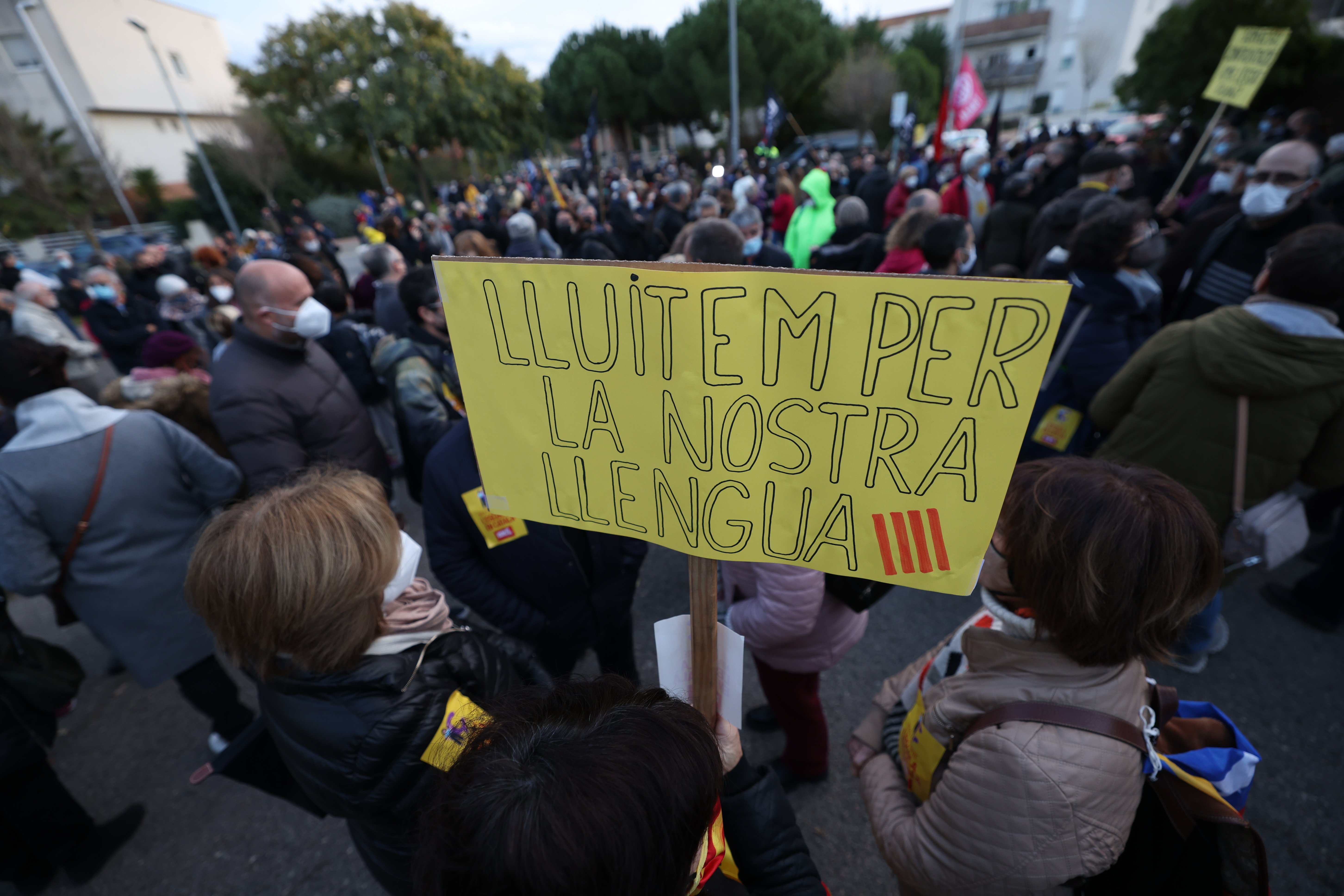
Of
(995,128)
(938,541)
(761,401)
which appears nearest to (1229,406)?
(938,541)

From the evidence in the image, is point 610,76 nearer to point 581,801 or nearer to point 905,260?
point 905,260

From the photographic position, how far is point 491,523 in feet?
6.04

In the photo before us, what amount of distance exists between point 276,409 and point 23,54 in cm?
4389

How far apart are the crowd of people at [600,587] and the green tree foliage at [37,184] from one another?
2637 cm

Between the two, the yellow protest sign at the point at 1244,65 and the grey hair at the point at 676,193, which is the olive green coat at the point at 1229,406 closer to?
the yellow protest sign at the point at 1244,65

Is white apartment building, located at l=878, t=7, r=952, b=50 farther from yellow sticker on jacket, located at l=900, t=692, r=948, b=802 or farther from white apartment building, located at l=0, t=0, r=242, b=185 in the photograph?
yellow sticker on jacket, located at l=900, t=692, r=948, b=802

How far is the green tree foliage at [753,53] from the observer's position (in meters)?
28.7

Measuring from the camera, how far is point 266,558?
3.75ft

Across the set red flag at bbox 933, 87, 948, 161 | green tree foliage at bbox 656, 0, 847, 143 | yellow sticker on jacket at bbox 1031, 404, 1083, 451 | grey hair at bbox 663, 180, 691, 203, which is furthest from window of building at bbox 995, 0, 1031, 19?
yellow sticker on jacket at bbox 1031, 404, 1083, 451

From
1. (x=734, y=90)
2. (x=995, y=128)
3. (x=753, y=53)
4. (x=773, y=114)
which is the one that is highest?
(x=753, y=53)

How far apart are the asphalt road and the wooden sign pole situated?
150cm

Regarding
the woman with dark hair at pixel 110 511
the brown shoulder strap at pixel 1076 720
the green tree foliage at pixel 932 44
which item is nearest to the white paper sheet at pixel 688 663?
the brown shoulder strap at pixel 1076 720

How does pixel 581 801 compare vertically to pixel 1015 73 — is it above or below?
below

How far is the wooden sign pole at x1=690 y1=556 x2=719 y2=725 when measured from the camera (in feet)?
3.35
